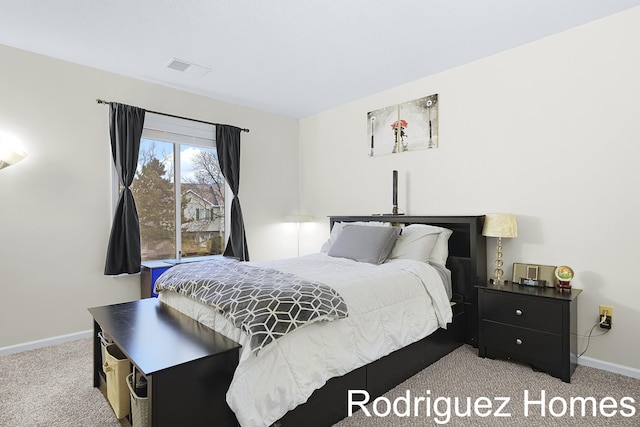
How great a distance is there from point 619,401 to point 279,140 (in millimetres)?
4139

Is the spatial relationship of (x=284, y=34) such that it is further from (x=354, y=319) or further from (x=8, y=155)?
(x=8, y=155)

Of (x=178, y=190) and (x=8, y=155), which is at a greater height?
(x=8, y=155)

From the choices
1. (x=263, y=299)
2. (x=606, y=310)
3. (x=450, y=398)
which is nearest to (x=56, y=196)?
(x=263, y=299)

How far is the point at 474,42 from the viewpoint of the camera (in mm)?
2795

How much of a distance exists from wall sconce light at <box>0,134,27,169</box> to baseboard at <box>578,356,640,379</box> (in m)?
4.52

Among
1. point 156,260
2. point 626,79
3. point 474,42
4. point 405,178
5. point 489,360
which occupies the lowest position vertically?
point 489,360

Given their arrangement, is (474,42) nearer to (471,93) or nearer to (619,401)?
(471,93)

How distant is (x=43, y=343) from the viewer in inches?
118

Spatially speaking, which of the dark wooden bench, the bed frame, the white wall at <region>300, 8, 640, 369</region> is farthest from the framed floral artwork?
the dark wooden bench

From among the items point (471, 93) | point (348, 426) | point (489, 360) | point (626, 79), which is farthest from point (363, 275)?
point (626, 79)

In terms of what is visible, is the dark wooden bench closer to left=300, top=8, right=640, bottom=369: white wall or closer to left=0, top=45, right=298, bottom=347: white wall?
left=0, top=45, right=298, bottom=347: white wall

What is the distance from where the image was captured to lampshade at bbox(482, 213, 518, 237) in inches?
105

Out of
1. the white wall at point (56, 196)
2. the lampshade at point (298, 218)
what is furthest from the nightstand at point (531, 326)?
the white wall at point (56, 196)

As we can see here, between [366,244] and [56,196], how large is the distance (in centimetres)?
277
